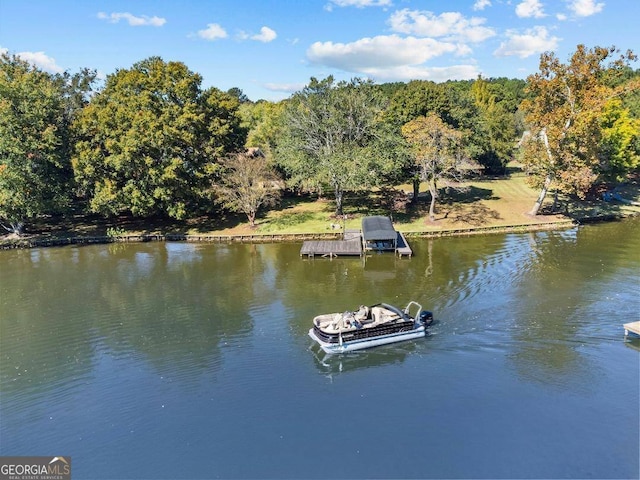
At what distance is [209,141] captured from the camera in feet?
171

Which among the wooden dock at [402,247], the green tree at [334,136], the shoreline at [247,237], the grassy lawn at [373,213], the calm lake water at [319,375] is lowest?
the calm lake water at [319,375]

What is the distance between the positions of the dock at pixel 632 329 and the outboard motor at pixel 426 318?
10277mm

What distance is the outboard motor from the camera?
26131 millimetres

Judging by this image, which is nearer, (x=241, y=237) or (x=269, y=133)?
(x=241, y=237)

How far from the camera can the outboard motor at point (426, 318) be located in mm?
26131

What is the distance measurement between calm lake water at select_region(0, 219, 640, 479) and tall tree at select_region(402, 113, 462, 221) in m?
14.7

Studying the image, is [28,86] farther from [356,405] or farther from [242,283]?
[356,405]

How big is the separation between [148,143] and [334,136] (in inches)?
809

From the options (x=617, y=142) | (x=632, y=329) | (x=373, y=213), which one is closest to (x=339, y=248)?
(x=373, y=213)

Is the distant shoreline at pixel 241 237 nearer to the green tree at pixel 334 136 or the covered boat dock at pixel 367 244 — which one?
the covered boat dock at pixel 367 244

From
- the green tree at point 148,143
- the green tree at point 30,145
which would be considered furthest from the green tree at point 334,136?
the green tree at point 30,145

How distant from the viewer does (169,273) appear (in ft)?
125

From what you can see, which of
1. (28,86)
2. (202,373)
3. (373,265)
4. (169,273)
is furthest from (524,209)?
(28,86)

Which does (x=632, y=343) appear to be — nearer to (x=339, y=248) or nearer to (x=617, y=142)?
(x=339, y=248)
